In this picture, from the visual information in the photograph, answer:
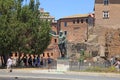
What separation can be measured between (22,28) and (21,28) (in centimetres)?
15

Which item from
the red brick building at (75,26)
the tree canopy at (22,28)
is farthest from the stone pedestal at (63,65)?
the red brick building at (75,26)

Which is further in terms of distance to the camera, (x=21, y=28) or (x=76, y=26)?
(x=76, y=26)

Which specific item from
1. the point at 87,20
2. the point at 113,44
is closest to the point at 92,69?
the point at 113,44

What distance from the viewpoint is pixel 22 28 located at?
53.8 meters

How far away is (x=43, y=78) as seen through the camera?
110ft

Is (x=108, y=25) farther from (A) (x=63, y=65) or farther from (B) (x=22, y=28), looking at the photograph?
(A) (x=63, y=65)

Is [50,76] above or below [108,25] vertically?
below

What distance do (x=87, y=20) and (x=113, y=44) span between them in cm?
1943

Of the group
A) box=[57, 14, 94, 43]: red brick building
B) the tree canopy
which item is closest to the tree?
the tree canopy

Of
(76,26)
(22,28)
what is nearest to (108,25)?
(76,26)

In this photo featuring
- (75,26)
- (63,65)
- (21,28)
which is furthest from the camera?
(75,26)

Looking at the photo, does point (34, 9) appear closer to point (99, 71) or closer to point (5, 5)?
point (5, 5)

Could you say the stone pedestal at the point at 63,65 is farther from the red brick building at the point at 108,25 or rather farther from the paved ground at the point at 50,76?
the red brick building at the point at 108,25

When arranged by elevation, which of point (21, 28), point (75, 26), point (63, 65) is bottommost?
point (63, 65)
